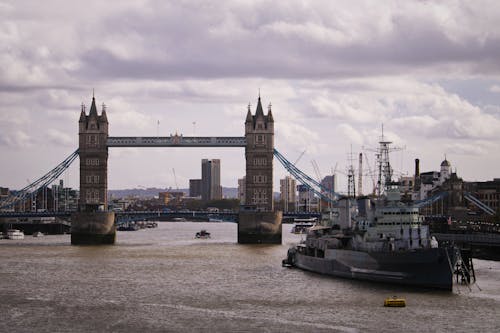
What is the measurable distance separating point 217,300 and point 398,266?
1296cm

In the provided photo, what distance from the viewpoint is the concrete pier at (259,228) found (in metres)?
125

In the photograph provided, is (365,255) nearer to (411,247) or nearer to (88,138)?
(411,247)

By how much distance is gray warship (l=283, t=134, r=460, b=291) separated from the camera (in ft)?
214

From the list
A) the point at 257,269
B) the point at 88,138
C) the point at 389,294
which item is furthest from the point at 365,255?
the point at 88,138

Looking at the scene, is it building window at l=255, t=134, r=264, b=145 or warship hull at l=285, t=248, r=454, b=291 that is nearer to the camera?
warship hull at l=285, t=248, r=454, b=291

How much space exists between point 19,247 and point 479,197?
74234mm

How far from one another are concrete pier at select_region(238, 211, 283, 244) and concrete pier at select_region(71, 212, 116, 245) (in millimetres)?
16041

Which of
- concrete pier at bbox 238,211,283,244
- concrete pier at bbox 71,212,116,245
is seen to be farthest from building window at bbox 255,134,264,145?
concrete pier at bbox 71,212,116,245

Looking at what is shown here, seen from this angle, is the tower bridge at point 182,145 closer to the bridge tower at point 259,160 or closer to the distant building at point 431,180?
the bridge tower at point 259,160

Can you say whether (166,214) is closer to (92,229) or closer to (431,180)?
(92,229)

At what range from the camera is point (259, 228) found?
12556cm

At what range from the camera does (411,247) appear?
228 ft

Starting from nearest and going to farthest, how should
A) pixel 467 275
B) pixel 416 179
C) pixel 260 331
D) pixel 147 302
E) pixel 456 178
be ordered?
pixel 260 331 < pixel 147 302 < pixel 467 275 < pixel 456 178 < pixel 416 179

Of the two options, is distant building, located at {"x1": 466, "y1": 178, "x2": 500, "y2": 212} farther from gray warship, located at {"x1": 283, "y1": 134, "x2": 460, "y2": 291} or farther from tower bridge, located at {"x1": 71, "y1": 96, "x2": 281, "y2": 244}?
gray warship, located at {"x1": 283, "y1": 134, "x2": 460, "y2": 291}
